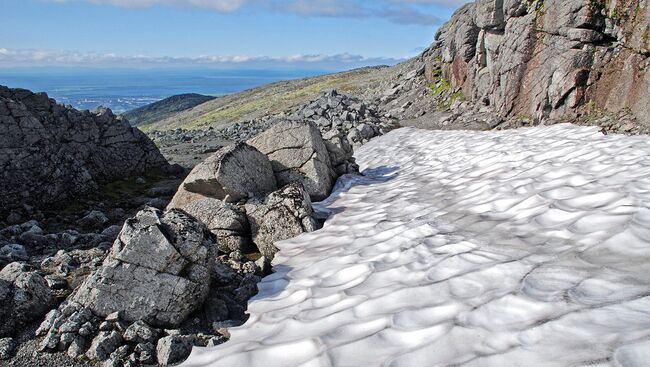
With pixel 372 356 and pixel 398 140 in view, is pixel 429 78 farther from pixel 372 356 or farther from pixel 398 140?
pixel 372 356

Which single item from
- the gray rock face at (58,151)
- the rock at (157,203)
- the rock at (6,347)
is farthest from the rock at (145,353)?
the gray rock face at (58,151)

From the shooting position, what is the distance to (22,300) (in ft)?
28.0

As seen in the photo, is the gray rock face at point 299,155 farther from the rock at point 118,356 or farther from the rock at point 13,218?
the rock at point 118,356

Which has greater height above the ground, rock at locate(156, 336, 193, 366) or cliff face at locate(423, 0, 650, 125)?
cliff face at locate(423, 0, 650, 125)

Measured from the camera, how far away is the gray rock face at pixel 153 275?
28.0ft

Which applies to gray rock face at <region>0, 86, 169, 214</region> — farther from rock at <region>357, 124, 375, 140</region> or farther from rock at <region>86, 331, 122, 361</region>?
rock at <region>357, 124, 375, 140</region>

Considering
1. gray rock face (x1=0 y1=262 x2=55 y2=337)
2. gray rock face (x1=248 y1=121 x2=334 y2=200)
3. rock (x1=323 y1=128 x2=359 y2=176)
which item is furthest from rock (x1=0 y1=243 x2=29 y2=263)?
rock (x1=323 y1=128 x2=359 y2=176)

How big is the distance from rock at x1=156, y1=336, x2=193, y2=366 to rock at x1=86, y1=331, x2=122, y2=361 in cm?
75

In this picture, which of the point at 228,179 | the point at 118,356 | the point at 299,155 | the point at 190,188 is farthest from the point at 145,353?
the point at 299,155

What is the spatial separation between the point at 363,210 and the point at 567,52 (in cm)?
1744

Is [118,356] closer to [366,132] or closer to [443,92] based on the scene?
[366,132]

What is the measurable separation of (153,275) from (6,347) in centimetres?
259

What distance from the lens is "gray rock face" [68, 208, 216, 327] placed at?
8.52m

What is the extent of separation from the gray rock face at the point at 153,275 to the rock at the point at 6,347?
44.9 inches
